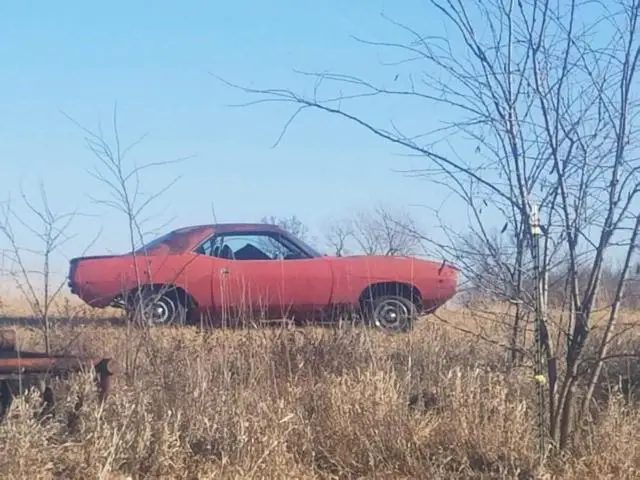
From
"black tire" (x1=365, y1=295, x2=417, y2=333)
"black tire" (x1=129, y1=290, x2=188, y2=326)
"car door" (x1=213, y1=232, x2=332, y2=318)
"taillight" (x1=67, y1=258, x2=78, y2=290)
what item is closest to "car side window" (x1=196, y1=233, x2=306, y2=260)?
"car door" (x1=213, y1=232, x2=332, y2=318)

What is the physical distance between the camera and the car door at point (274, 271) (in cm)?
1228

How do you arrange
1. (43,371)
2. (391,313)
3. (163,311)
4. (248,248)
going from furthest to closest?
(248,248) → (391,313) → (163,311) → (43,371)

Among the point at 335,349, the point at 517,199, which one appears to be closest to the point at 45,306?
the point at 335,349

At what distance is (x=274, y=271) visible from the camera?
41.0 feet

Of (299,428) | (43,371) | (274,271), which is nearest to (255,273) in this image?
(274,271)

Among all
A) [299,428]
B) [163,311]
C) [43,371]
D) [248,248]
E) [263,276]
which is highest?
[248,248]

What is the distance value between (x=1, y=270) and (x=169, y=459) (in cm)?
410

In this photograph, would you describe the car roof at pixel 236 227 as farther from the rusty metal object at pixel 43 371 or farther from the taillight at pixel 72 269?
the rusty metal object at pixel 43 371

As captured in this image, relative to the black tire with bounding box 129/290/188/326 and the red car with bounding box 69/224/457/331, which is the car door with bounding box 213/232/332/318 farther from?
the black tire with bounding box 129/290/188/326

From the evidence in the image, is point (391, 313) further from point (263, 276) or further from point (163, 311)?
point (163, 311)

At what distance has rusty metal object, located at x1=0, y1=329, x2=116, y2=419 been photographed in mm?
7191

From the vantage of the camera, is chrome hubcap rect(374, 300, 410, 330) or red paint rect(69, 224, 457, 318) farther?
red paint rect(69, 224, 457, 318)

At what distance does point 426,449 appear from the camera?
666 cm

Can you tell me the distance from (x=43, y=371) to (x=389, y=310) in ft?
18.4
